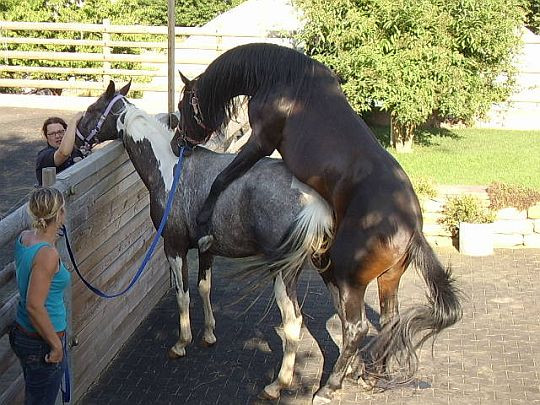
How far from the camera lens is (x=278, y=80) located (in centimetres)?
565

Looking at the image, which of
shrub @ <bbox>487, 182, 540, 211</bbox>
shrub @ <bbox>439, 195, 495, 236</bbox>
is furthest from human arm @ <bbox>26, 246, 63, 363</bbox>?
shrub @ <bbox>487, 182, 540, 211</bbox>

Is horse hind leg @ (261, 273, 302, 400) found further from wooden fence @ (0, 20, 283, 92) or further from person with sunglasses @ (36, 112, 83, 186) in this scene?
wooden fence @ (0, 20, 283, 92)

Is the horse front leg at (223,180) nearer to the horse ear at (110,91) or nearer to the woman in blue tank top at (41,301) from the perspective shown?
the horse ear at (110,91)

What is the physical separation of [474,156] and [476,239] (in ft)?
16.9

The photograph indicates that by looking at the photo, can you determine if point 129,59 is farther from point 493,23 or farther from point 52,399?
point 52,399

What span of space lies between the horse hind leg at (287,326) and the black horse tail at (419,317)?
66cm

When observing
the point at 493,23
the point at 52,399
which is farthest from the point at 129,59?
the point at 52,399

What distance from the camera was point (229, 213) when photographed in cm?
600

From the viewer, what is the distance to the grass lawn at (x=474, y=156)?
12.4 m

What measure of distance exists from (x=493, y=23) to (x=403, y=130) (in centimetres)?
265

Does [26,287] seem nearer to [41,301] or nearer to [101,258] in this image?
[41,301]

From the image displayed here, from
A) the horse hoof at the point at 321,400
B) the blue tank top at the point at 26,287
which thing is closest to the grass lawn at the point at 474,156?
the horse hoof at the point at 321,400

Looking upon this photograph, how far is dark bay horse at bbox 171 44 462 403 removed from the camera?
Answer: 17.6 feet

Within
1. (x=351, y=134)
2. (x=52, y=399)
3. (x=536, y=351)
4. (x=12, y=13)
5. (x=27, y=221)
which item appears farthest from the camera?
(x=12, y=13)
